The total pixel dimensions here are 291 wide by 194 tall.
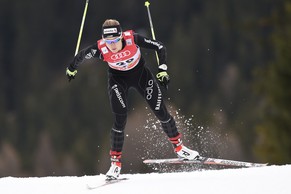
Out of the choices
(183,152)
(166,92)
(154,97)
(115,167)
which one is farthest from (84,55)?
(166,92)

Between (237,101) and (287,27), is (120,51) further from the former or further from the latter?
(237,101)

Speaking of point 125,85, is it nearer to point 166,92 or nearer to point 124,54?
point 124,54

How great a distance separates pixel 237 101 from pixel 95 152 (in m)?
29.7

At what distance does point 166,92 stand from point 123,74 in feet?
192

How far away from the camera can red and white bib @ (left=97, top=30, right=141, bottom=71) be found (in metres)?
10.7

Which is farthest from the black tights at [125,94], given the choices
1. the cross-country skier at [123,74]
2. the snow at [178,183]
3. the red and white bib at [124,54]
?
the snow at [178,183]

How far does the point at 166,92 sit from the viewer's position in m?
69.4

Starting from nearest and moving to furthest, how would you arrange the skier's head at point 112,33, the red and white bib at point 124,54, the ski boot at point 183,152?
the skier's head at point 112,33 < the red and white bib at point 124,54 < the ski boot at point 183,152

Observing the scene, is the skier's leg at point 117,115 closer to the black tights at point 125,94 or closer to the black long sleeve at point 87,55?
the black tights at point 125,94

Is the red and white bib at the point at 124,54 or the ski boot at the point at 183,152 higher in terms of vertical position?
the red and white bib at the point at 124,54

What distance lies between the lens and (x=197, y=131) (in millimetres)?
13555

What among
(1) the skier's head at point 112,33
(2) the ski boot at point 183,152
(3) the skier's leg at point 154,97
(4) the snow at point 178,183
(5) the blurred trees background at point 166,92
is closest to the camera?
(4) the snow at point 178,183

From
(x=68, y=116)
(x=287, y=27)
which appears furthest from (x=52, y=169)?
(x=287, y=27)

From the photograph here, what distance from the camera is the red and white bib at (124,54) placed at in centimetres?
1067
